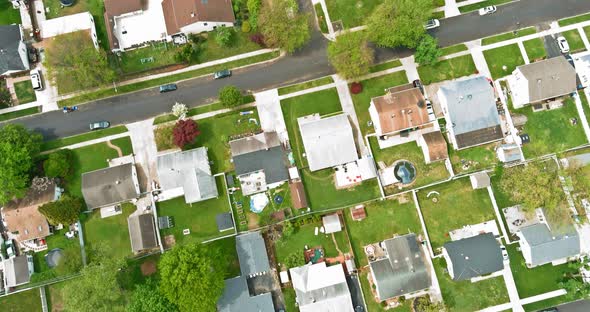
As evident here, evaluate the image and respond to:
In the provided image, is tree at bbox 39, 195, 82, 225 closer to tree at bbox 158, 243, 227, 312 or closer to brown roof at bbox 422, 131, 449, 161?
tree at bbox 158, 243, 227, 312

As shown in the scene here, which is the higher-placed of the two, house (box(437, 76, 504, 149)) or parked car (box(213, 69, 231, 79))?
parked car (box(213, 69, 231, 79))

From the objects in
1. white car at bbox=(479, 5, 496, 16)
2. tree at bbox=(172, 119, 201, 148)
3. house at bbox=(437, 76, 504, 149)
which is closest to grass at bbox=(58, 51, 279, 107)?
tree at bbox=(172, 119, 201, 148)

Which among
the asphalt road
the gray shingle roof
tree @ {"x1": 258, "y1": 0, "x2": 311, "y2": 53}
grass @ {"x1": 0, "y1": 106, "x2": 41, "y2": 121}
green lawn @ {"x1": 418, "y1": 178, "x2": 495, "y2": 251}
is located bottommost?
the gray shingle roof

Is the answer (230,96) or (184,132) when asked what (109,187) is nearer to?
(184,132)

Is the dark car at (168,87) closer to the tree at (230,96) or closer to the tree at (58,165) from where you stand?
the tree at (230,96)

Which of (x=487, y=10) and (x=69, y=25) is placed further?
(x=487, y=10)

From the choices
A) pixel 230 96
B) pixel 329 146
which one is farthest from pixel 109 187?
pixel 329 146
